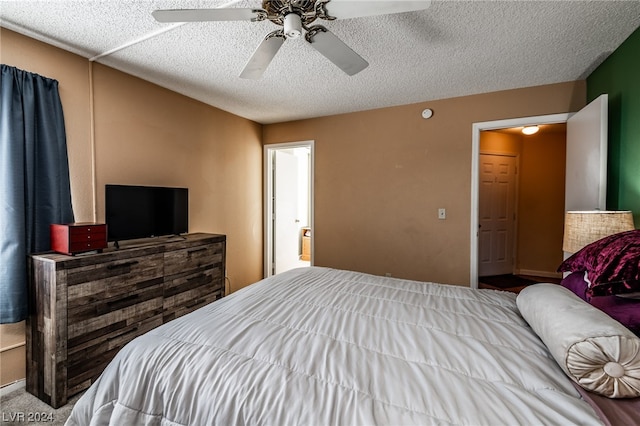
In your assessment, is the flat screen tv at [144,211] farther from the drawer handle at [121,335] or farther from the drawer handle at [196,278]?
the drawer handle at [121,335]

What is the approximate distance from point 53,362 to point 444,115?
4.12m

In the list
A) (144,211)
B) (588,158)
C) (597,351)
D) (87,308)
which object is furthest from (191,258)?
(588,158)

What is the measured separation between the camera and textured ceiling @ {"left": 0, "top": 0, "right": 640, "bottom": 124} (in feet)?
5.60

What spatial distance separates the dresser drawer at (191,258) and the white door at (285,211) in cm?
152

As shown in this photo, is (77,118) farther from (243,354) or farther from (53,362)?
(243,354)

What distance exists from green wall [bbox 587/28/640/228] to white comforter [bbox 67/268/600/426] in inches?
58.0

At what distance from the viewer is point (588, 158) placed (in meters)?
2.27

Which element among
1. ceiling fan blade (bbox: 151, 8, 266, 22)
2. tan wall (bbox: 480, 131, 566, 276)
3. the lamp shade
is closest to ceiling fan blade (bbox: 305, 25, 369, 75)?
ceiling fan blade (bbox: 151, 8, 266, 22)

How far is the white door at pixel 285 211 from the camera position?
4.46 m

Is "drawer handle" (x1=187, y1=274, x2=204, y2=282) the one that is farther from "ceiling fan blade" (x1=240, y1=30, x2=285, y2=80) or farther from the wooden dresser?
"ceiling fan blade" (x1=240, y1=30, x2=285, y2=80)

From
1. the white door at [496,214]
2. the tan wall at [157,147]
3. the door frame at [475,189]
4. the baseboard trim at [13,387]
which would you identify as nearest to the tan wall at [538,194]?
the white door at [496,214]

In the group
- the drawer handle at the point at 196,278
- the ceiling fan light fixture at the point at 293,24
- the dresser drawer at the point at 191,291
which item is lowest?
the dresser drawer at the point at 191,291

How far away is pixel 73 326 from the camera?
185 cm

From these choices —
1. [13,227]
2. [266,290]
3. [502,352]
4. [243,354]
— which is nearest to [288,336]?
[243,354]
